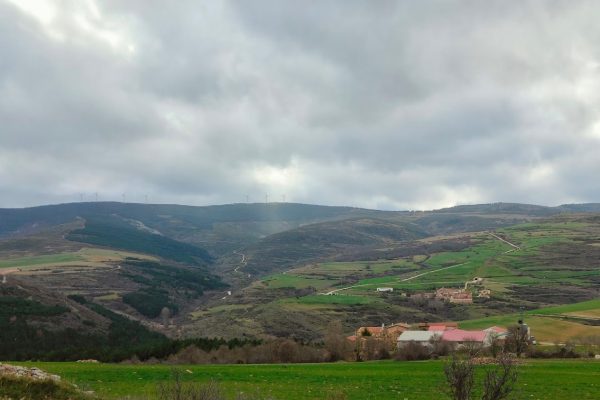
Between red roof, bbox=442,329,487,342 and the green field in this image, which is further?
the green field

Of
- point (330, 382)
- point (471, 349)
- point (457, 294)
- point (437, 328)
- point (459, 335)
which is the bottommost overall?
point (437, 328)

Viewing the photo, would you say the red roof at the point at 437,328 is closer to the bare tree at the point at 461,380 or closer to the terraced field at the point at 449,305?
the terraced field at the point at 449,305

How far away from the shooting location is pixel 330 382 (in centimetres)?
3744

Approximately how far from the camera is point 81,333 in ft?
383

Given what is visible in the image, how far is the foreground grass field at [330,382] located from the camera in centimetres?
3038

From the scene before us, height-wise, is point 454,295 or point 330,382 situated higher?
point 330,382

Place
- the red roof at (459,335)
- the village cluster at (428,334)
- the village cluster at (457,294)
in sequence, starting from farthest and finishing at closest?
1. the village cluster at (457,294)
2. the red roof at (459,335)
3. the village cluster at (428,334)

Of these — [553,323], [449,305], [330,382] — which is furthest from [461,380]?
[449,305]

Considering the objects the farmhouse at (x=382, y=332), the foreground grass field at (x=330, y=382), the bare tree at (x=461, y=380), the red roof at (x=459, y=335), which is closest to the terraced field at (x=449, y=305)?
the red roof at (x=459, y=335)

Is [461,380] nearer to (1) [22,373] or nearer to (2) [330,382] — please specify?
(1) [22,373]

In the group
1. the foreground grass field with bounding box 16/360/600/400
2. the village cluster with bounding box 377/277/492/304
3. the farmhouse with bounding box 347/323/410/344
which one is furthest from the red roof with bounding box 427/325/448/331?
the foreground grass field with bounding box 16/360/600/400

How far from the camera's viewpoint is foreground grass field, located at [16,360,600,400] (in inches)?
1196

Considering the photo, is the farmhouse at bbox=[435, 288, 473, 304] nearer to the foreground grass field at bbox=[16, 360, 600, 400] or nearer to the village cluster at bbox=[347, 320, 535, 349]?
the village cluster at bbox=[347, 320, 535, 349]

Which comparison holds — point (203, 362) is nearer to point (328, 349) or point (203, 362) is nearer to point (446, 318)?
point (328, 349)
